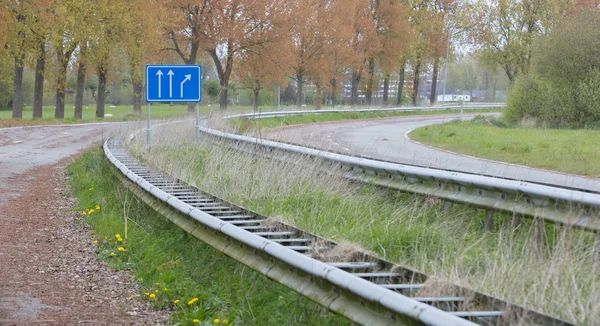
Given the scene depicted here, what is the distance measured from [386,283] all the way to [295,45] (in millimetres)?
46949

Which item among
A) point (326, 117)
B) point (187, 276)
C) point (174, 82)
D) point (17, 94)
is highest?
point (174, 82)

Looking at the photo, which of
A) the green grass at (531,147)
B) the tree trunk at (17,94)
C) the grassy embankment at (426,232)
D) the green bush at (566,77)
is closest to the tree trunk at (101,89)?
the tree trunk at (17,94)

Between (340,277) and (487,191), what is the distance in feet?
12.1

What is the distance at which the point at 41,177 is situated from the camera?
14664 millimetres

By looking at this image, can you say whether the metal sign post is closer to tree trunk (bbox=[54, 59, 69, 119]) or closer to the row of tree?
the row of tree

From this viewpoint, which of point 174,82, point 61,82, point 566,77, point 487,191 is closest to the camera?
point 487,191

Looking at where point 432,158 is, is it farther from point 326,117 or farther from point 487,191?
point 326,117

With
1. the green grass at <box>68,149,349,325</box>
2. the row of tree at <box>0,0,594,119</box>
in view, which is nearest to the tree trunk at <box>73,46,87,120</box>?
the row of tree at <box>0,0,594,119</box>

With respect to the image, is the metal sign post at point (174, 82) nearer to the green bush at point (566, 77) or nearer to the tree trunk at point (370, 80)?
the green bush at point (566, 77)

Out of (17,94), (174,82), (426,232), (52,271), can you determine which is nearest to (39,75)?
(17,94)

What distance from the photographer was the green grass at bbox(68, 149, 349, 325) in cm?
548

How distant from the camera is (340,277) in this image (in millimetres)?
4438

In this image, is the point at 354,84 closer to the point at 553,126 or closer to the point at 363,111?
the point at 363,111

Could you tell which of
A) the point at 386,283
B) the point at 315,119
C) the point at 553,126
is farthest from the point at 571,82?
the point at 386,283
